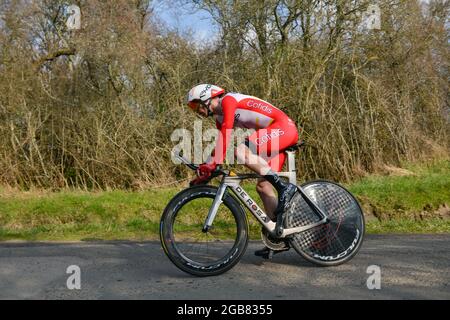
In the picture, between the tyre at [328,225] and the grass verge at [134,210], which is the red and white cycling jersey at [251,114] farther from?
the grass verge at [134,210]

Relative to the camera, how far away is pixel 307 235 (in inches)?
217

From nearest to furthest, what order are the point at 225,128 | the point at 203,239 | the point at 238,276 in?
the point at 238,276, the point at 225,128, the point at 203,239

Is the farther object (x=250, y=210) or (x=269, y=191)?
(x=269, y=191)

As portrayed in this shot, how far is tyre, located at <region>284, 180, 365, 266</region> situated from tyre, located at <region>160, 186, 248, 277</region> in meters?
0.55

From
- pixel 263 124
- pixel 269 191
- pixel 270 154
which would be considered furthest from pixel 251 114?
pixel 269 191

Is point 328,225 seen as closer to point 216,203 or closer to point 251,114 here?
point 216,203

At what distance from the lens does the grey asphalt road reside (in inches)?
177

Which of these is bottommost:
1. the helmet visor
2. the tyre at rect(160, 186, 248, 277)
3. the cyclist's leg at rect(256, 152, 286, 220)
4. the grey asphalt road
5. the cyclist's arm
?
the grey asphalt road

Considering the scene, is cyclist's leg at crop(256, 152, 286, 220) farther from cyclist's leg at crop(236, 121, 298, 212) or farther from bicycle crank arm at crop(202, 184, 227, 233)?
bicycle crank arm at crop(202, 184, 227, 233)

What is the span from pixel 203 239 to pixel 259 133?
1.21 m

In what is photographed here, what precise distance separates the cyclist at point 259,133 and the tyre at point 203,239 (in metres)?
0.25

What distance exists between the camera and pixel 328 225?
5645mm

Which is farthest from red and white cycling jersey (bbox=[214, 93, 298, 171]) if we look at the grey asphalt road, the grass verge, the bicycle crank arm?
the grass verge

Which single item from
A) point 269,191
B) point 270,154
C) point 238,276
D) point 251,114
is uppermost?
point 251,114
